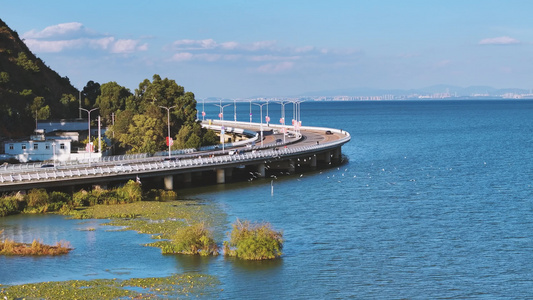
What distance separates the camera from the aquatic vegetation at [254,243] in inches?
2185

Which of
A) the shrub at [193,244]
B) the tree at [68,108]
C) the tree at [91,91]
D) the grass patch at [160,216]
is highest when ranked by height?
the tree at [91,91]

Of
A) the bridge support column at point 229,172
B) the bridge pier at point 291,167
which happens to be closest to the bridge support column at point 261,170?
the bridge support column at point 229,172

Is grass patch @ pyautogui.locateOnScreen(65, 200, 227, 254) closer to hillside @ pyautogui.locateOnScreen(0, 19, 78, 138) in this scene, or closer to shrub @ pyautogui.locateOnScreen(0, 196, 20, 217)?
shrub @ pyautogui.locateOnScreen(0, 196, 20, 217)

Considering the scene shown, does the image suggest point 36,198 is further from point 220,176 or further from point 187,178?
point 220,176

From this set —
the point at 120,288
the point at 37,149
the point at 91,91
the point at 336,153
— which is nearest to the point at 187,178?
the point at 37,149

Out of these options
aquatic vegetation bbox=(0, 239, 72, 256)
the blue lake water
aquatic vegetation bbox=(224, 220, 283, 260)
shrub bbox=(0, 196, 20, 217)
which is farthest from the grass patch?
aquatic vegetation bbox=(0, 239, 72, 256)

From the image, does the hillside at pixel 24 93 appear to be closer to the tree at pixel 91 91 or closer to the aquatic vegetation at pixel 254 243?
the tree at pixel 91 91

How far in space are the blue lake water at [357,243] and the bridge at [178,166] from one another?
3.48 metres

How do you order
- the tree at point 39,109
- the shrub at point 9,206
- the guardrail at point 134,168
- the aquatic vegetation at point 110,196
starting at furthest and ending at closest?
1. the tree at point 39,109
2. the aquatic vegetation at point 110,196
3. the guardrail at point 134,168
4. the shrub at point 9,206

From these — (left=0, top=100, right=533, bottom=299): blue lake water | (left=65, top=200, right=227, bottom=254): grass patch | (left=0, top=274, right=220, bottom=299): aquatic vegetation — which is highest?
(left=65, top=200, right=227, bottom=254): grass patch

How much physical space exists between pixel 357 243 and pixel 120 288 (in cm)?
2224

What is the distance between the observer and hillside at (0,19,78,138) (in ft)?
455

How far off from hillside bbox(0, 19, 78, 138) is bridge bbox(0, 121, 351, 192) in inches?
1481

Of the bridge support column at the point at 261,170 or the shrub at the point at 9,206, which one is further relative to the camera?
the bridge support column at the point at 261,170
